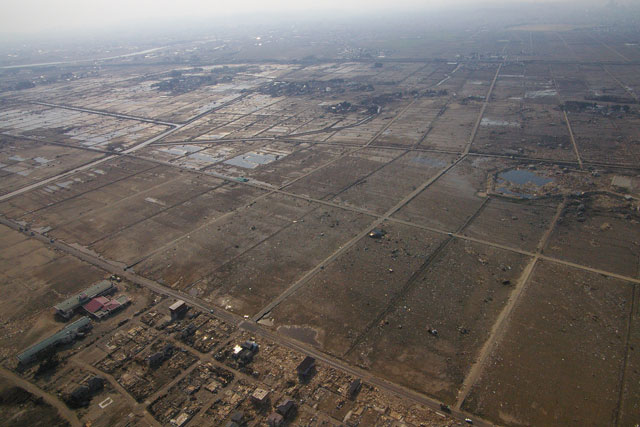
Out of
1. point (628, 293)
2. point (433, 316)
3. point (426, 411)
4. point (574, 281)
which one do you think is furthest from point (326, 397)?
point (628, 293)

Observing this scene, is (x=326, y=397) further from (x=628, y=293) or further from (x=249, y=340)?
(x=628, y=293)

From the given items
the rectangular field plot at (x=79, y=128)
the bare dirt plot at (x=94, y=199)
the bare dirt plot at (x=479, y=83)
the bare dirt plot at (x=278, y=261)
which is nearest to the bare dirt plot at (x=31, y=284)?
the bare dirt plot at (x=94, y=199)

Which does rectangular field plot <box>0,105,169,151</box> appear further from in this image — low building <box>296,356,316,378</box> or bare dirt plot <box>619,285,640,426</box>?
bare dirt plot <box>619,285,640,426</box>

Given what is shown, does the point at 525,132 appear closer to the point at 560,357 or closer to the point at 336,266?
the point at 336,266

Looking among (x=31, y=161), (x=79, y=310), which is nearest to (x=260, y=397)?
Answer: (x=79, y=310)

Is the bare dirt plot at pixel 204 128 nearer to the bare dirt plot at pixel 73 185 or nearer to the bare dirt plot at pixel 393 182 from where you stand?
the bare dirt plot at pixel 73 185

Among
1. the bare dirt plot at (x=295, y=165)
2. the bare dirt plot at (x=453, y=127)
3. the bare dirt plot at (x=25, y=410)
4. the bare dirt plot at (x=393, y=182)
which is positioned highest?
the bare dirt plot at (x=453, y=127)
